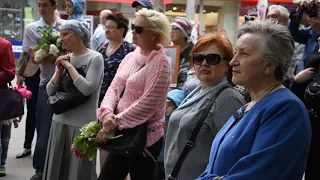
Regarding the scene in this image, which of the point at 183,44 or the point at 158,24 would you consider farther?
the point at 183,44

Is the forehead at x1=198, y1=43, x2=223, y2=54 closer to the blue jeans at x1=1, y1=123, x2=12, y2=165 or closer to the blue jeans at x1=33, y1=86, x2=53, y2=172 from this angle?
the blue jeans at x1=33, y1=86, x2=53, y2=172

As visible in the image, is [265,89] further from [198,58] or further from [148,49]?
[148,49]

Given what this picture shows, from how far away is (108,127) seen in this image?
3.91 metres

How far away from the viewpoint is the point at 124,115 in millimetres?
3885

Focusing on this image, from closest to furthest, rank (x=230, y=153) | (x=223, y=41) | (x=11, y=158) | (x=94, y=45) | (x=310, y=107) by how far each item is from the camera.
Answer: (x=230, y=153) < (x=223, y=41) < (x=310, y=107) < (x=11, y=158) < (x=94, y=45)

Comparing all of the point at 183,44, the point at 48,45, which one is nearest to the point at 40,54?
the point at 48,45

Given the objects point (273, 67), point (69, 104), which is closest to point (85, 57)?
point (69, 104)

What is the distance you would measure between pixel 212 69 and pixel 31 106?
14.3 ft

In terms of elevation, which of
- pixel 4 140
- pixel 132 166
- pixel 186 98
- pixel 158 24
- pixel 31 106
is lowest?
pixel 4 140

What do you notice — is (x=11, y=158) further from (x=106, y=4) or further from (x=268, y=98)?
(x=106, y=4)

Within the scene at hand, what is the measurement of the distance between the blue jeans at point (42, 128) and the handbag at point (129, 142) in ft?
5.92

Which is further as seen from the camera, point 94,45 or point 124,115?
point 94,45

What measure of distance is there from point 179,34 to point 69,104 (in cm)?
149

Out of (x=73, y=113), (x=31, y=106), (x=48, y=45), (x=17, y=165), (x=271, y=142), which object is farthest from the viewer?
(x=31, y=106)
